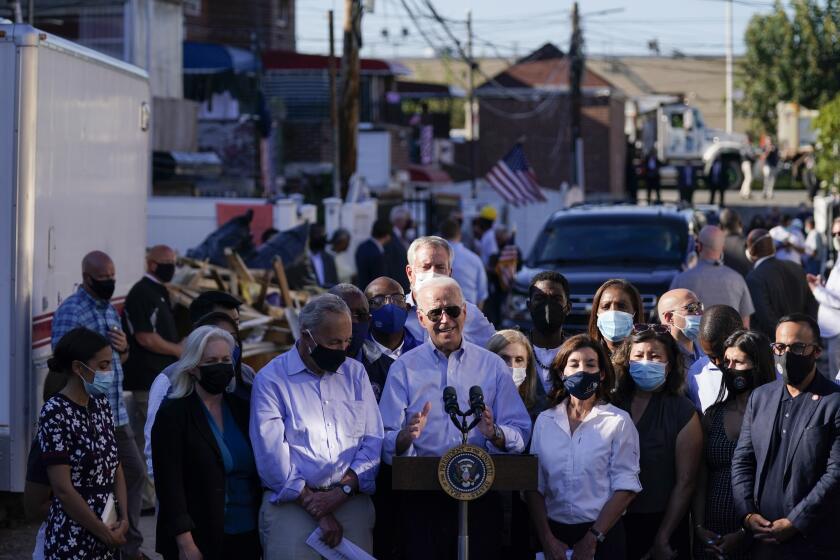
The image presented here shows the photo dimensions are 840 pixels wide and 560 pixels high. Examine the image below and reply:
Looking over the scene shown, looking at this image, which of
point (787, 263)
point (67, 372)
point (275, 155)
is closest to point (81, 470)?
point (67, 372)

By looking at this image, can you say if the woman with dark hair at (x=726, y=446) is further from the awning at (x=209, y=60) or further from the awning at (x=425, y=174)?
the awning at (x=425, y=174)

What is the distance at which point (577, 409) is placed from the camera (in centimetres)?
704

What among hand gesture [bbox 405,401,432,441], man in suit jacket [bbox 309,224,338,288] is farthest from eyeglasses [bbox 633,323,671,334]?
man in suit jacket [bbox 309,224,338,288]

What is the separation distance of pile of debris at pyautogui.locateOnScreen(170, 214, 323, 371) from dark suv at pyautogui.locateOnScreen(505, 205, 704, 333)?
2742 mm

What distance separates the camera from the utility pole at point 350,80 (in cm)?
2539

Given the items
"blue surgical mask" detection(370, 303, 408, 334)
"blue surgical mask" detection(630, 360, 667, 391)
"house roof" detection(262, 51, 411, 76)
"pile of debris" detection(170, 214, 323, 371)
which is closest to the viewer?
"blue surgical mask" detection(630, 360, 667, 391)

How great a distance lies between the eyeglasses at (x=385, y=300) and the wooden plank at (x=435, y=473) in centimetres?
158

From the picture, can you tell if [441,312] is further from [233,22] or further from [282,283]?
[233,22]

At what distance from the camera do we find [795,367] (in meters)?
6.86

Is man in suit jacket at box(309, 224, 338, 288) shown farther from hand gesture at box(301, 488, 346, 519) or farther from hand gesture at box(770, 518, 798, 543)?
hand gesture at box(770, 518, 798, 543)

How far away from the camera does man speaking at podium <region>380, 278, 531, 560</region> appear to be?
272 inches

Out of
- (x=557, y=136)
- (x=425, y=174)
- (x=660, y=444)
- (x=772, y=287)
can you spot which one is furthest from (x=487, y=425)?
(x=557, y=136)

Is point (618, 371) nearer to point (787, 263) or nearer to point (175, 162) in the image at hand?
point (787, 263)

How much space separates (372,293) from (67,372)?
1782 mm
